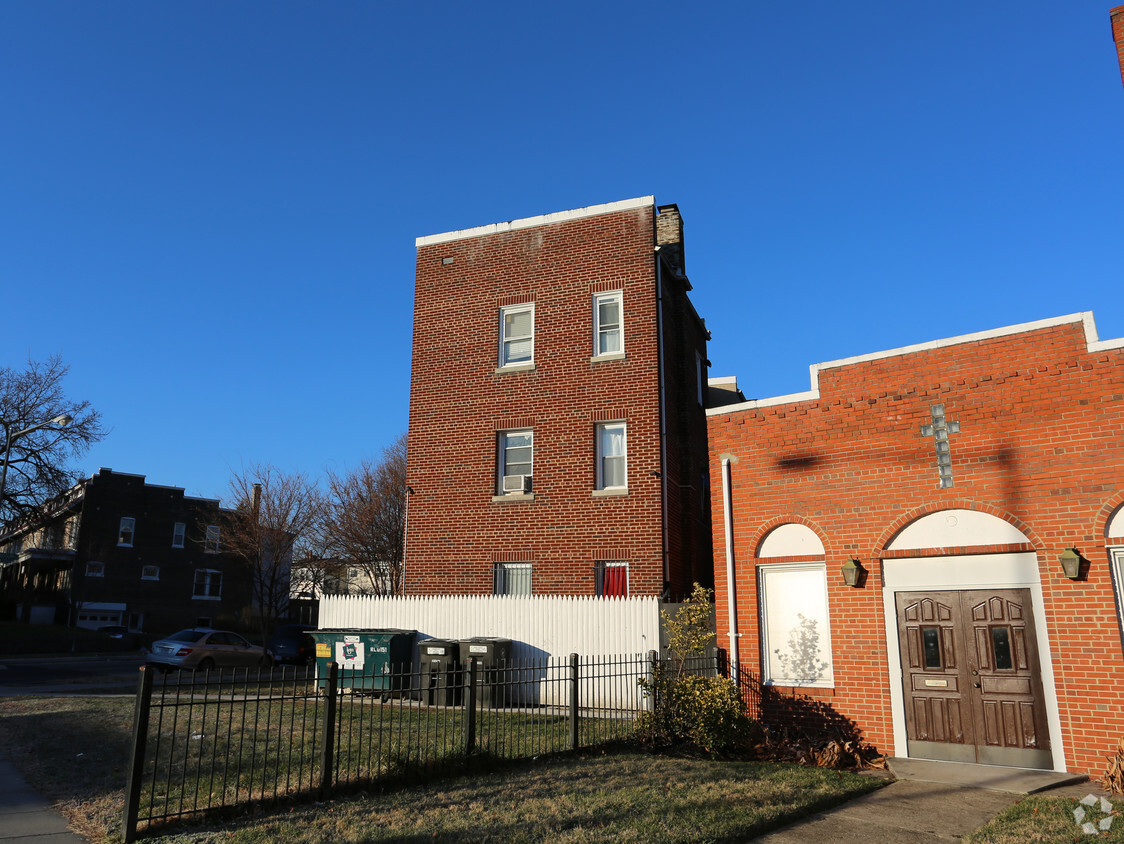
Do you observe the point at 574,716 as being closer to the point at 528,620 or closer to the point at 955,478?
the point at 528,620

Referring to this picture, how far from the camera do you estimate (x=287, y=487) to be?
3105 centimetres

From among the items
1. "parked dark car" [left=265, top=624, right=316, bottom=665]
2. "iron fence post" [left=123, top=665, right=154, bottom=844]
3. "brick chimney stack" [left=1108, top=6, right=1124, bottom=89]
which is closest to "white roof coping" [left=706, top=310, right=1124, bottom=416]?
"brick chimney stack" [left=1108, top=6, right=1124, bottom=89]

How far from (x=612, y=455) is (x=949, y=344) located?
848cm

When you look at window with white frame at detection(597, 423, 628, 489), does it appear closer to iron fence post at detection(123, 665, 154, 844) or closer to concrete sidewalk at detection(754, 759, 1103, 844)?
concrete sidewalk at detection(754, 759, 1103, 844)

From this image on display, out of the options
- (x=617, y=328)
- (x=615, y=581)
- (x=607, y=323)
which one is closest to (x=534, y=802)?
(x=615, y=581)

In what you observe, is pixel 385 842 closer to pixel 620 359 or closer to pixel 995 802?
pixel 995 802

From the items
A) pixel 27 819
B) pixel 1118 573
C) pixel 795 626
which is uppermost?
pixel 1118 573

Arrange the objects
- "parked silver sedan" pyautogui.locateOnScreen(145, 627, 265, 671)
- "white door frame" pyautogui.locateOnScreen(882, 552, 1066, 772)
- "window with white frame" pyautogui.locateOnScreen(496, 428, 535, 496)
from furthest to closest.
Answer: "parked silver sedan" pyautogui.locateOnScreen(145, 627, 265, 671), "window with white frame" pyautogui.locateOnScreen(496, 428, 535, 496), "white door frame" pyautogui.locateOnScreen(882, 552, 1066, 772)

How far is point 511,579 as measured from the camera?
1894 centimetres

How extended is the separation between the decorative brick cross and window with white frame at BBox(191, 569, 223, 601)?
45.5 metres

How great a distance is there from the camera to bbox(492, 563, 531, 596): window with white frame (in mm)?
18766

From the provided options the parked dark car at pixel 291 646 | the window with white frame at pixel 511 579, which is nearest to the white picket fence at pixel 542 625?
the window with white frame at pixel 511 579

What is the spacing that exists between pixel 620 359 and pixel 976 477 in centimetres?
905

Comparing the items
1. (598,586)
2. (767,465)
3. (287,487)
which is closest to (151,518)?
(287,487)
